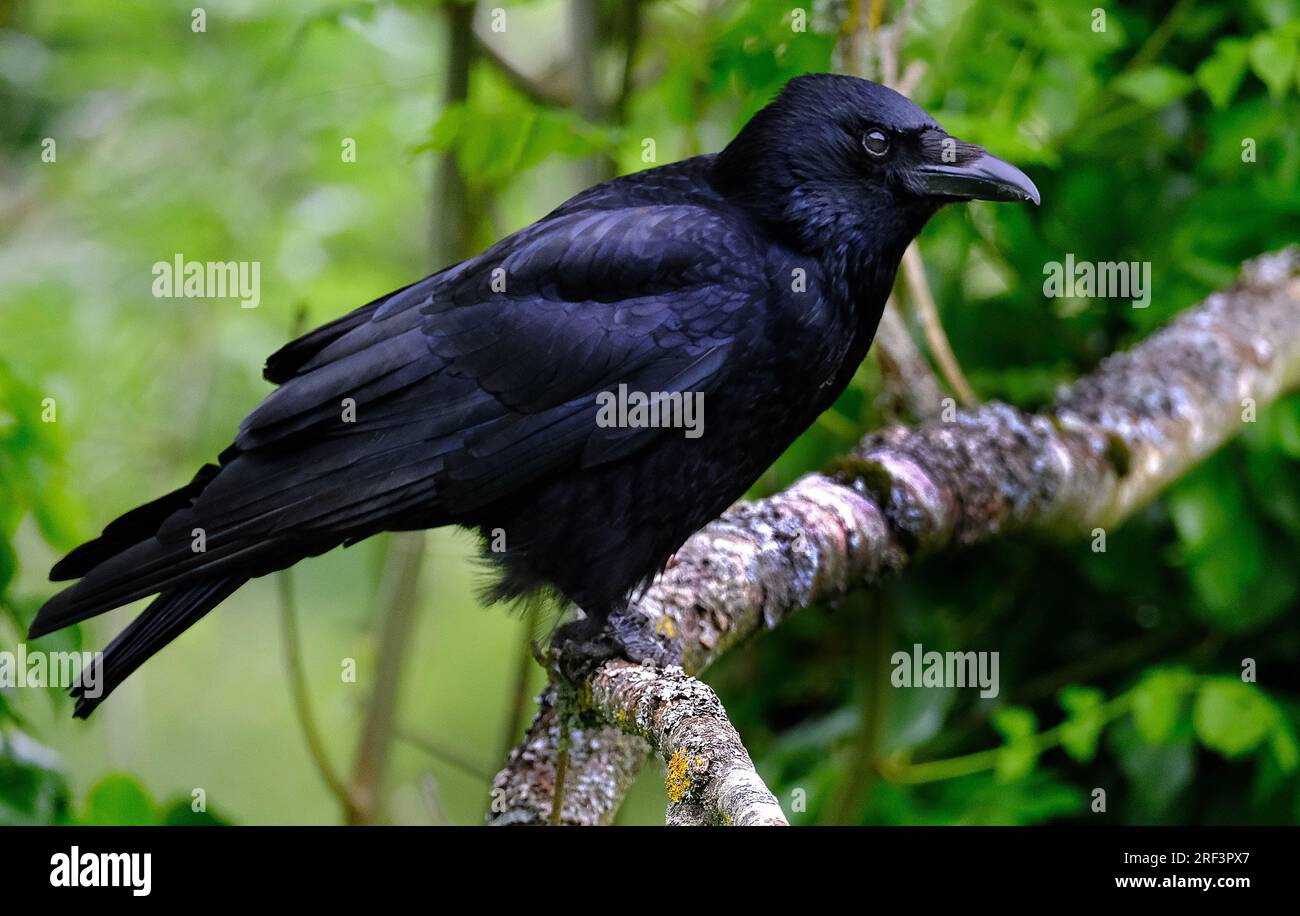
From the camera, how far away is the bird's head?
2.65 m

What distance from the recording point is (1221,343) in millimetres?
3572

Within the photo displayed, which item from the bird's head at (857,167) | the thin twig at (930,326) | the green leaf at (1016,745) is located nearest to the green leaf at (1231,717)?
the green leaf at (1016,745)

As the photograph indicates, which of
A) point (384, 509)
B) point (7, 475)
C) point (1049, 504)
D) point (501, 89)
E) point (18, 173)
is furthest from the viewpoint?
point (18, 173)

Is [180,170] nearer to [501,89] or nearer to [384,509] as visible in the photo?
[501,89]

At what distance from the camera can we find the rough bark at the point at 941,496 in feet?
7.88

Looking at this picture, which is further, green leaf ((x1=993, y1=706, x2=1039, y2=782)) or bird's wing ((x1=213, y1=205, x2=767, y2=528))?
green leaf ((x1=993, y1=706, x2=1039, y2=782))

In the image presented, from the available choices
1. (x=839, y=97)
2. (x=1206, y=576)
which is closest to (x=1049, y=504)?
(x=1206, y=576)

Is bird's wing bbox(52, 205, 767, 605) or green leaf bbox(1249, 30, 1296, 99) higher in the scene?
green leaf bbox(1249, 30, 1296, 99)

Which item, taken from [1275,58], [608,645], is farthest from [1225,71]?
[608,645]

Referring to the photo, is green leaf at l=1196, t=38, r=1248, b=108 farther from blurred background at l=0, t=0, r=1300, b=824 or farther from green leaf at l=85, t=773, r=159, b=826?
green leaf at l=85, t=773, r=159, b=826

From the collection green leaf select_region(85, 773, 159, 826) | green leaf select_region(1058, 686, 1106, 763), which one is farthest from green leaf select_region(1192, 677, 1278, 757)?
green leaf select_region(85, 773, 159, 826)

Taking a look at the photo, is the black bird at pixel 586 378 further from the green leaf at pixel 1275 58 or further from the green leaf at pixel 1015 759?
the green leaf at pixel 1015 759

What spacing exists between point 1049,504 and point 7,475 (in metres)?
2.33

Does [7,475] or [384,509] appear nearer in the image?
[384,509]
